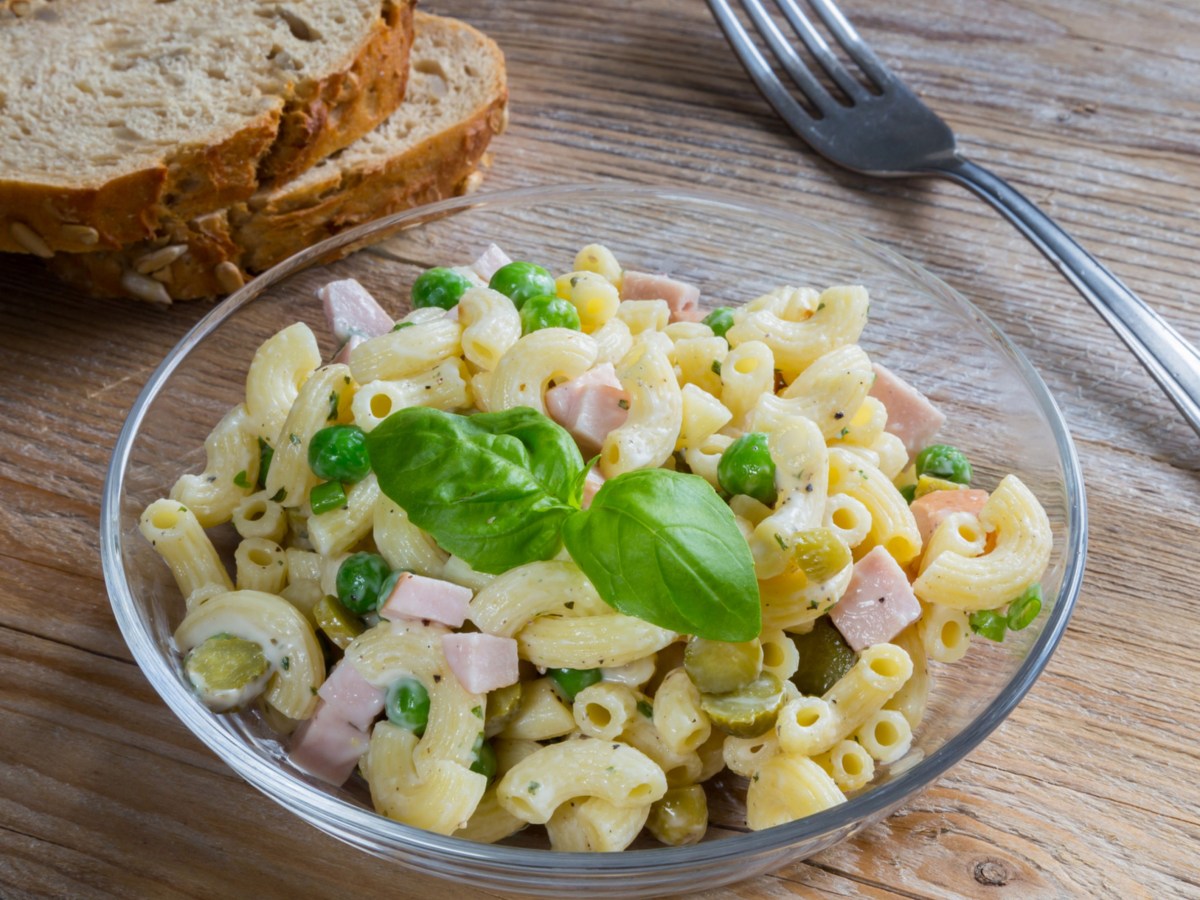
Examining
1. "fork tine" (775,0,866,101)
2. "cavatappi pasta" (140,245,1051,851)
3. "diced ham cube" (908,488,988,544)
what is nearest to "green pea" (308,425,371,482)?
"cavatappi pasta" (140,245,1051,851)

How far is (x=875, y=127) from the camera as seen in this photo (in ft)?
9.52

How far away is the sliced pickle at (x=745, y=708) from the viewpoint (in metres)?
1.51

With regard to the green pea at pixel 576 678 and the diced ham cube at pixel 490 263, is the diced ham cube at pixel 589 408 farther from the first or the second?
the diced ham cube at pixel 490 263

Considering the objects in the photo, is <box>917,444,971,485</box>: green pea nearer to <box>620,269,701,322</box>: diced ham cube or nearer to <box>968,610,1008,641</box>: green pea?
<box>968,610,1008,641</box>: green pea

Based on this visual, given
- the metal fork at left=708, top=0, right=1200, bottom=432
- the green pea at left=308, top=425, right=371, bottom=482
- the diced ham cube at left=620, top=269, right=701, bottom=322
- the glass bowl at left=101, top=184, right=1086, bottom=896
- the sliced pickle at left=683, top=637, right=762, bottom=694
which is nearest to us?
the glass bowl at left=101, top=184, right=1086, bottom=896

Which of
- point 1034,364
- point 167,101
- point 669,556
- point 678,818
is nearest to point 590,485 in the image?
point 669,556

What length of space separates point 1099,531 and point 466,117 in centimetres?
165

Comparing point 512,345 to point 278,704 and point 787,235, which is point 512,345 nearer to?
point 278,704

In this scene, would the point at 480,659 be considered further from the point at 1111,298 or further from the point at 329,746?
the point at 1111,298

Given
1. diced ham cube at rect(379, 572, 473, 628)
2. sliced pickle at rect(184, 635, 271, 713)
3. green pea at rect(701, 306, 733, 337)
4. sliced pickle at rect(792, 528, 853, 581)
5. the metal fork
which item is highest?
the metal fork

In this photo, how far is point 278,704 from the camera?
1657mm

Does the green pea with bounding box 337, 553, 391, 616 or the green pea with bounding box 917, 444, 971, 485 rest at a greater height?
the green pea with bounding box 917, 444, 971, 485

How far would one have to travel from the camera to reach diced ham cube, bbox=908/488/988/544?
1.81 metres

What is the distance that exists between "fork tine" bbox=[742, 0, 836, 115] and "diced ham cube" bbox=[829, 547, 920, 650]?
5.47 feet
